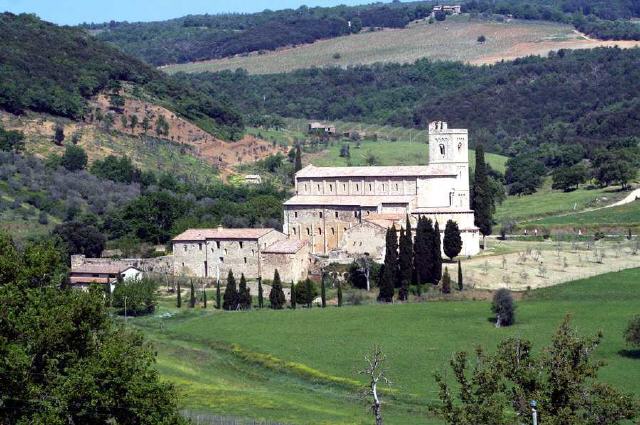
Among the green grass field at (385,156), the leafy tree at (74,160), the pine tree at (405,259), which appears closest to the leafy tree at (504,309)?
the pine tree at (405,259)

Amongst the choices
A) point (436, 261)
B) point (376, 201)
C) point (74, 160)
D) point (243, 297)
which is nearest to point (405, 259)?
point (436, 261)

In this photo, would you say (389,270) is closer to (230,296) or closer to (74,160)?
(230,296)

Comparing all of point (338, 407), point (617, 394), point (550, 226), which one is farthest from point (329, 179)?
point (617, 394)

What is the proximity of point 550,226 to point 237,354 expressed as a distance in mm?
37639

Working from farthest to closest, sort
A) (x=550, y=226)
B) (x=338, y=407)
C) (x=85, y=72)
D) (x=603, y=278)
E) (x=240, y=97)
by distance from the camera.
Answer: (x=240, y=97) → (x=85, y=72) → (x=550, y=226) → (x=603, y=278) → (x=338, y=407)

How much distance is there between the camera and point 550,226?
85438 millimetres

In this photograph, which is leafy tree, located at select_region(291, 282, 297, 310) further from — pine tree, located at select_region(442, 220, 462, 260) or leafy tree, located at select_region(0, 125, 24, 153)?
leafy tree, located at select_region(0, 125, 24, 153)

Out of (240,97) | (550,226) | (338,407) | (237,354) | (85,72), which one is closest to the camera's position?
(338,407)

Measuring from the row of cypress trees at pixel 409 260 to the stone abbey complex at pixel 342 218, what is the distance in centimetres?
218

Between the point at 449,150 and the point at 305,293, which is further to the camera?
the point at 449,150

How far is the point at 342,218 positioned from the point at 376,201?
7.35ft

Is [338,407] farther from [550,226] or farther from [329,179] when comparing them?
[550,226]

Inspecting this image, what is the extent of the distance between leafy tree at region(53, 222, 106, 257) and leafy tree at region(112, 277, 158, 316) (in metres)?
12.6

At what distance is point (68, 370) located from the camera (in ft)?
100
